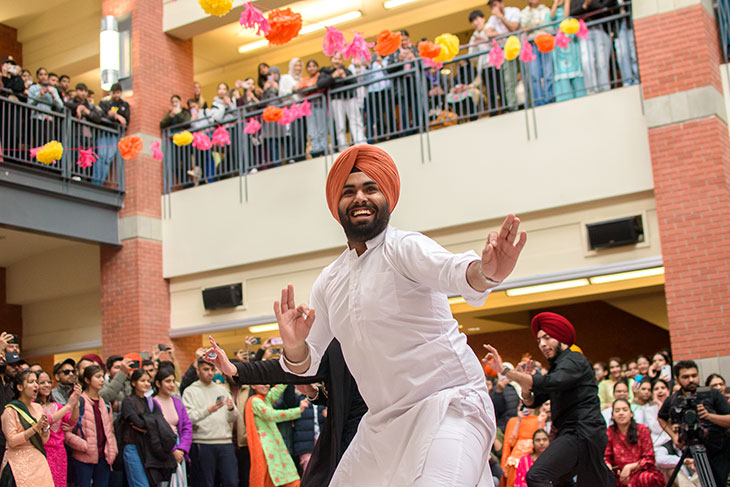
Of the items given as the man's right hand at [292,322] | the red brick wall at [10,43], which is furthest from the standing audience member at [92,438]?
the red brick wall at [10,43]

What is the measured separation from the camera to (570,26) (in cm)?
1138

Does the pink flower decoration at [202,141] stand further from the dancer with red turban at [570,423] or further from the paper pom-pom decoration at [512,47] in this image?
the dancer with red turban at [570,423]

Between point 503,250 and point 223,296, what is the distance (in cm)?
1204

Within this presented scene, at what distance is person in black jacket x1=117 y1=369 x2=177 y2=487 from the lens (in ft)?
27.5

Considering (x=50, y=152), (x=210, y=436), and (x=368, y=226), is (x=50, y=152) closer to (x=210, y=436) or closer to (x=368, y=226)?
(x=210, y=436)

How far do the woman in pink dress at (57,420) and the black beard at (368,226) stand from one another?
5.24 metres

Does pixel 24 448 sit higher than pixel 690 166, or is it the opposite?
pixel 690 166

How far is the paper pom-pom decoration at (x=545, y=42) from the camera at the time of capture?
11.3 m

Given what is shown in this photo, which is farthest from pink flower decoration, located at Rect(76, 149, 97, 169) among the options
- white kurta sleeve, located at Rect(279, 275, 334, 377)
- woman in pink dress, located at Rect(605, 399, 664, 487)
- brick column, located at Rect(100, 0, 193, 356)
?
white kurta sleeve, located at Rect(279, 275, 334, 377)

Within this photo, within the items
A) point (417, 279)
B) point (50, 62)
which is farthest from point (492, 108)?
point (50, 62)

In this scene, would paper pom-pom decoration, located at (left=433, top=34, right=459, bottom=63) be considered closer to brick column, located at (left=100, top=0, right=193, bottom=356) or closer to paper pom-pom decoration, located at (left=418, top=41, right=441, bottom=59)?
paper pom-pom decoration, located at (left=418, top=41, right=441, bottom=59)

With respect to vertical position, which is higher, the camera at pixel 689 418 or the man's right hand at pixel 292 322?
the man's right hand at pixel 292 322

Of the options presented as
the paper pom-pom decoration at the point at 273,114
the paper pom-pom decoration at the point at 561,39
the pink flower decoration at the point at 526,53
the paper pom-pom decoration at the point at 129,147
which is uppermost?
the paper pom-pom decoration at the point at 561,39

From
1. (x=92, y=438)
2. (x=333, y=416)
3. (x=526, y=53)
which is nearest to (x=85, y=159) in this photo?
(x=92, y=438)
